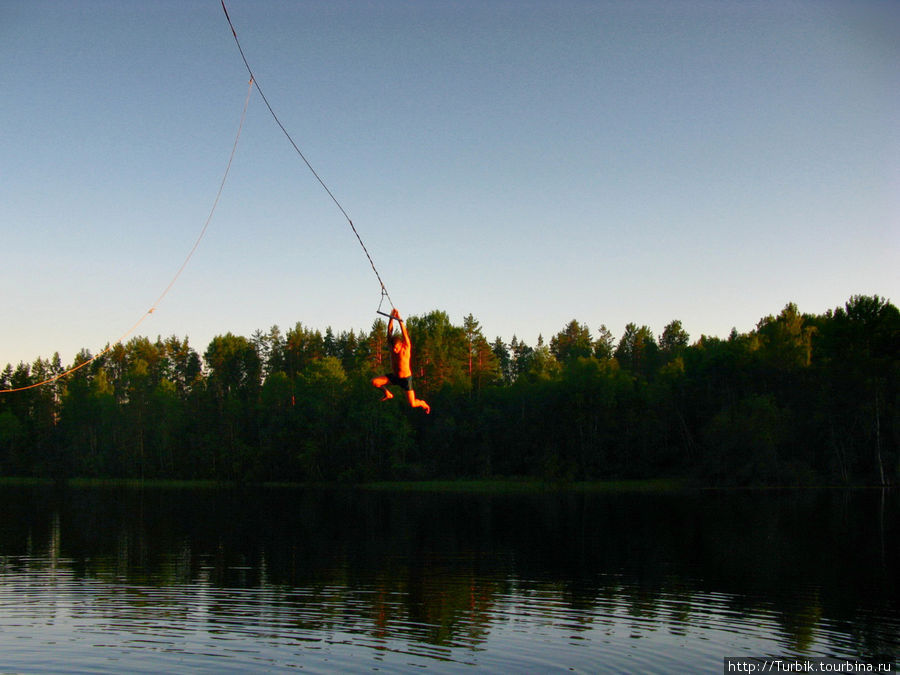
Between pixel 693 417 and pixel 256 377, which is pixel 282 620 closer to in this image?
pixel 693 417

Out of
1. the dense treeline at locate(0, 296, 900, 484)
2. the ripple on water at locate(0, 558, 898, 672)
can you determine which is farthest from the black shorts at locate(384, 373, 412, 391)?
the dense treeline at locate(0, 296, 900, 484)

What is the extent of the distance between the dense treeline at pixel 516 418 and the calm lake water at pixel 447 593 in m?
32.5

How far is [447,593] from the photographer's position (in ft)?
69.9

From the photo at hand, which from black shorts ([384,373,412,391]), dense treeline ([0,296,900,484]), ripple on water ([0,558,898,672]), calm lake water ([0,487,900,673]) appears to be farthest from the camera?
dense treeline ([0,296,900,484])

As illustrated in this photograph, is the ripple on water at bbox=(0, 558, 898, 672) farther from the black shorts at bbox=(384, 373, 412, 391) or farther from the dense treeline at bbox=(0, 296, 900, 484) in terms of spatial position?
the dense treeline at bbox=(0, 296, 900, 484)

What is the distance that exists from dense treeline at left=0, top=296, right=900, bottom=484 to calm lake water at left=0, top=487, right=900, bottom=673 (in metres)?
32.5

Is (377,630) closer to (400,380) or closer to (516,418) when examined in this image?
(400,380)

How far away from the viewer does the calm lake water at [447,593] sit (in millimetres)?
15188

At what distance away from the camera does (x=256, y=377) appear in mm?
113125

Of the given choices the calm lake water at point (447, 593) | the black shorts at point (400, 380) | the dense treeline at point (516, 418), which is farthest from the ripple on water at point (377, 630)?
the dense treeline at point (516, 418)

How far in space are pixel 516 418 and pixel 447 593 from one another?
6271cm

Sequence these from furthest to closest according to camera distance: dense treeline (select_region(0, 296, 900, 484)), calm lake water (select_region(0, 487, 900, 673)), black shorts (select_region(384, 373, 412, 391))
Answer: dense treeline (select_region(0, 296, 900, 484)) < black shorts (select_region(384, 373, 412, 391)) < calm lake water (select_region(0, 487, 900, 673))

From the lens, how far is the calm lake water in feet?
49.8

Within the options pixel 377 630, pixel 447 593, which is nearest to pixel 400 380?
pixel 377 630
